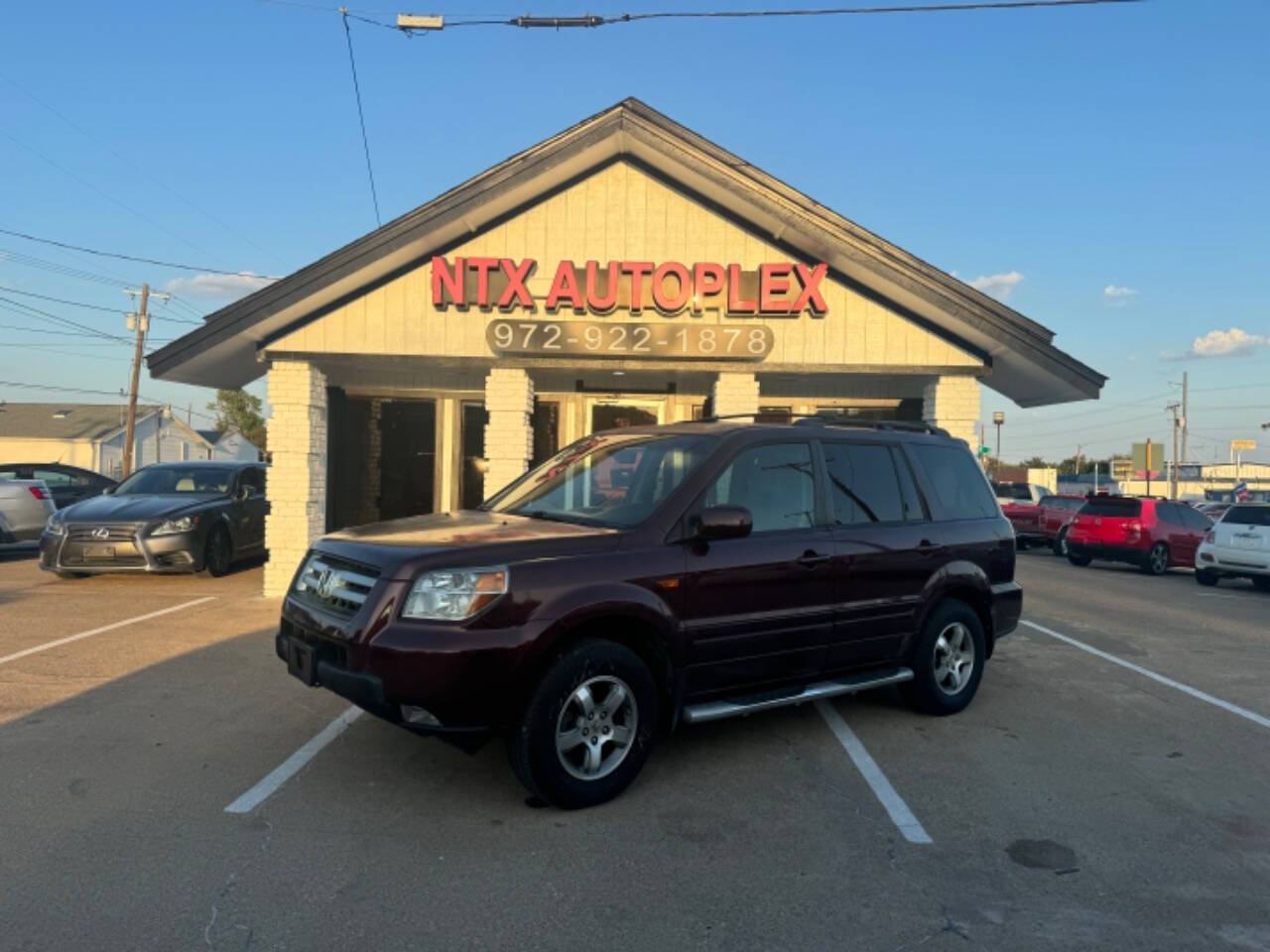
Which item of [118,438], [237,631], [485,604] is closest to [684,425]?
[485,604]

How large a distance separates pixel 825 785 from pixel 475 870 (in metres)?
1.94

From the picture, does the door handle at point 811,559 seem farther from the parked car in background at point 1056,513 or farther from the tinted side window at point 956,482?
the parked car in background at point 1056,513

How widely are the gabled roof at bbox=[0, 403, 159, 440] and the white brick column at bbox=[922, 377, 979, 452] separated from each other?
54061mm

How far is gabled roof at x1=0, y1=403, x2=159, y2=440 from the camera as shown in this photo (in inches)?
2025

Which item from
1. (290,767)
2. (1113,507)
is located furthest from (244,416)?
(290,767)

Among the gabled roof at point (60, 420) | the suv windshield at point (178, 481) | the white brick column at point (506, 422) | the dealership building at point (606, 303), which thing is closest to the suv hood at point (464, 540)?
the white brick column at point (506, 422)

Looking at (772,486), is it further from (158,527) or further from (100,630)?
(158,527)

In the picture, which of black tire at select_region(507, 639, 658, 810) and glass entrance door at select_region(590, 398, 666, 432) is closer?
black tire at select_region(507, 639, 658, 810)

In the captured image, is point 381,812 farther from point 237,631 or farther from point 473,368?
point 473,368

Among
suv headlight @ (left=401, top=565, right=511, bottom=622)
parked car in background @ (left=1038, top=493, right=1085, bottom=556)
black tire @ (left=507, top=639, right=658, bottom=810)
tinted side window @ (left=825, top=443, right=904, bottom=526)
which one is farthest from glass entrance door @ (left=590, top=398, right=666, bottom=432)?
parked car in background @ (left=1038, top=493, right=1085, bottom=556)

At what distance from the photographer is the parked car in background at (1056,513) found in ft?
70.0

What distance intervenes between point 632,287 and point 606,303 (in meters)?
0.38

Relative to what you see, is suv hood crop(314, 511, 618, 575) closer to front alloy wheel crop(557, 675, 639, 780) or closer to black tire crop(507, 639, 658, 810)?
black tire crop(507, 639, 658, 810)

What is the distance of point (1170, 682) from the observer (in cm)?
698
